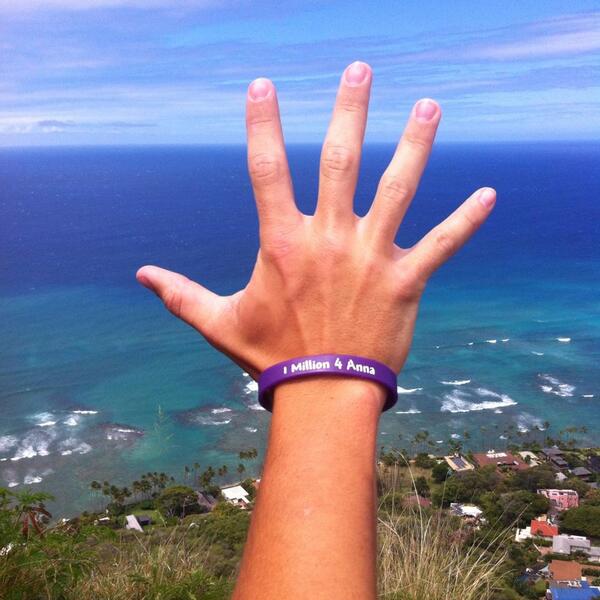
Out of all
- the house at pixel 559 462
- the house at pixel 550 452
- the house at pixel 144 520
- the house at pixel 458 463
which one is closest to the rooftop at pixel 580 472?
the house at pixel 559 462

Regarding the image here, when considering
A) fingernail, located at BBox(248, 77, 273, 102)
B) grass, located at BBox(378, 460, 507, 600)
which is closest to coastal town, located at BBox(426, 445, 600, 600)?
grass, located at BBox(378, 460, 507, 600)

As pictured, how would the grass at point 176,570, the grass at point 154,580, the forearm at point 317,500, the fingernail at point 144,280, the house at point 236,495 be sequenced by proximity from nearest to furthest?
the forearm at point 317,500 → the fingernail at point 144,280 → the grass at point 176,570 → the grass at point 154,580 → the house at point 236,495

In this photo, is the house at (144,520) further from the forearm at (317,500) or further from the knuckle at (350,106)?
the knuckle at (350,106)

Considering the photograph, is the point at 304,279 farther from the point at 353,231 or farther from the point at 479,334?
the point at 479,334

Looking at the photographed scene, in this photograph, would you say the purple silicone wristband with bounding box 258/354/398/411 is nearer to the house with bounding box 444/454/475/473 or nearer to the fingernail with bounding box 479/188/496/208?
the fingernail with bounding box 479/188/496/208

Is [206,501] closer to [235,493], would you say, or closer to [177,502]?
[177,502]

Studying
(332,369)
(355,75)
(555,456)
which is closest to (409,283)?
(332,369)
